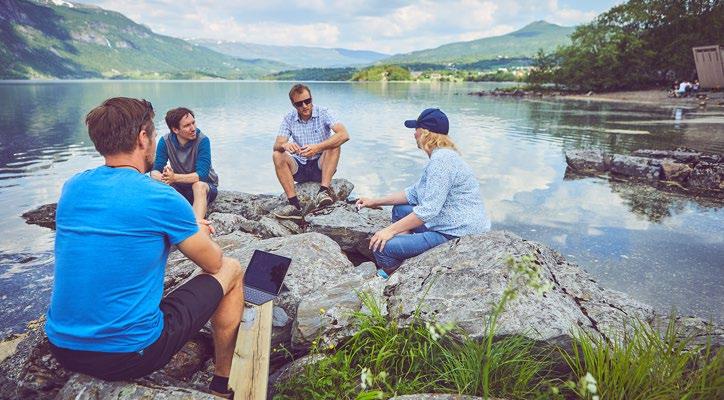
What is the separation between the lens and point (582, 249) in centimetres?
772

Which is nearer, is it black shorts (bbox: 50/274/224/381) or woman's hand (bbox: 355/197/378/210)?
black shorts (bbox: 50/274/224/381)

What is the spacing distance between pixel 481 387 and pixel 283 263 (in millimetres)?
2447

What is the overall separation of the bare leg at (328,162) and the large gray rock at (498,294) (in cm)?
460

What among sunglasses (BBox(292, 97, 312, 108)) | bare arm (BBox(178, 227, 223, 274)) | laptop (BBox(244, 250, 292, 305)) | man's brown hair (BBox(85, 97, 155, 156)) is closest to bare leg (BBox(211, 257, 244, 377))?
bare arm (BBox(178, 227, 223, 274))

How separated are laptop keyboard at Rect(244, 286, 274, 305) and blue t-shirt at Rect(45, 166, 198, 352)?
58.6 inches

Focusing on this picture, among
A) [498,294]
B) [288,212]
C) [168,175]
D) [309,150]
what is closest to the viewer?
[498,294]

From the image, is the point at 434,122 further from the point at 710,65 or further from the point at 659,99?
the point at 659,99

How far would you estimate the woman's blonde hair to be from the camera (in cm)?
520

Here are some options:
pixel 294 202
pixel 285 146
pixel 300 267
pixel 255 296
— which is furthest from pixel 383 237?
pixel 285 146

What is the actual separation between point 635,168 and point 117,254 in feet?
48.2

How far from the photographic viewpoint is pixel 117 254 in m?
2.57

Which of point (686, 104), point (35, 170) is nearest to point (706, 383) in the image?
point (35, 170)

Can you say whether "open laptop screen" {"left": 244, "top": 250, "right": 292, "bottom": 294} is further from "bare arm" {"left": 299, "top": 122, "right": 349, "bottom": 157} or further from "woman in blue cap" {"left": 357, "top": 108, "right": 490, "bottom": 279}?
"bare arm" {"left": 299, "top": 122, "right": 349, "bottom": 157}

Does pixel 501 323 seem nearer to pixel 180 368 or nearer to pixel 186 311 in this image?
pixel 186 311
